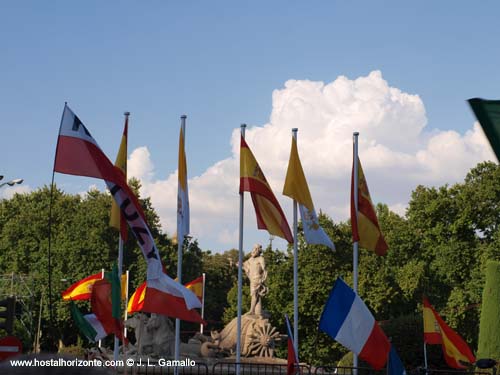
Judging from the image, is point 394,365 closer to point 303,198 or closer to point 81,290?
point 303,198

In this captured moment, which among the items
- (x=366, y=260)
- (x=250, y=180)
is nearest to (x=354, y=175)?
(x=250, y=180)

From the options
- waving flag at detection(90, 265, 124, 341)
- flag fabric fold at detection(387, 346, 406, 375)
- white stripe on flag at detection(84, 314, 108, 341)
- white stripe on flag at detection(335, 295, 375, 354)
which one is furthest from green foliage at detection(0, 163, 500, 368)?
flag fabric fold at detection(387, 346, 406, 375)

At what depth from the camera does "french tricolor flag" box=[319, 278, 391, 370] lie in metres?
13.6

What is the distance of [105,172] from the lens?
571 inches

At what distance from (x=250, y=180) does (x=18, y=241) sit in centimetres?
3748

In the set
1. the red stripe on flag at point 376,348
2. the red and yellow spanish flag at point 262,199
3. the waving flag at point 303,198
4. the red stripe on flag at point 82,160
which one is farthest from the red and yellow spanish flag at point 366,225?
the red stripe on flag at point 82,160

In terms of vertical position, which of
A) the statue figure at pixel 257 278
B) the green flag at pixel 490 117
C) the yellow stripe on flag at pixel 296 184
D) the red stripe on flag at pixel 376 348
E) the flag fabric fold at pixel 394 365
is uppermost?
the yellow stripe on flag at pixel 296 184

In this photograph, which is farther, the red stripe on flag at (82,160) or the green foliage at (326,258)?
the green foliage at (326,258)

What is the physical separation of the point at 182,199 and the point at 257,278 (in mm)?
8831

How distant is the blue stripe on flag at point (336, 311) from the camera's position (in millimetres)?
13453

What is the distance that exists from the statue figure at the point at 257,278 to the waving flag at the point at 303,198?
6.69 meters

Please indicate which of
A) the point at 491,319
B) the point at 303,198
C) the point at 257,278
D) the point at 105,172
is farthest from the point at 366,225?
the point at 105,172

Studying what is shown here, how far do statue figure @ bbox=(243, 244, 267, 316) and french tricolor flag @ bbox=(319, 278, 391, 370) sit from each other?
1451 centimetres

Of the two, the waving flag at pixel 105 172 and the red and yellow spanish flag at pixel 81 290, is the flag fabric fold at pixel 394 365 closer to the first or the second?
the waving flag at pixel 105 172
